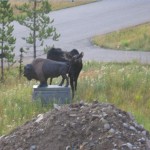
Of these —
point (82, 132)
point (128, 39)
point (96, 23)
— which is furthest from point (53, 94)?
point (96, 23)

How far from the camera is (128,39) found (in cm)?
2331

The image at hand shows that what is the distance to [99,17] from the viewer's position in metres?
30.6

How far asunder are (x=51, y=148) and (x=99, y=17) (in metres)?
25.3

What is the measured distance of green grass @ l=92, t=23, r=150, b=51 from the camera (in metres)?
22.1

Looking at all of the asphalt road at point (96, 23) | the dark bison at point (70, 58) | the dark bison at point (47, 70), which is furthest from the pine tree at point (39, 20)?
the dark bison at point (47, 70)

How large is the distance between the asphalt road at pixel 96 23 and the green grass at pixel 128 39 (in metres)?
0.49

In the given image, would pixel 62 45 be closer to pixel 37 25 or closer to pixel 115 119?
pixel 37 25

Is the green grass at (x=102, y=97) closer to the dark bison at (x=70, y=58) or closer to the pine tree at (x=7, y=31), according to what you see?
the dark bison at (x=70, y=58)

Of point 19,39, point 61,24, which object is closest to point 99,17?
point 61,24

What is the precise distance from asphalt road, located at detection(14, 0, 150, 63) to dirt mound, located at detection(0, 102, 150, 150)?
12.8 metres

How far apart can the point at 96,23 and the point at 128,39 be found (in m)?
5.63

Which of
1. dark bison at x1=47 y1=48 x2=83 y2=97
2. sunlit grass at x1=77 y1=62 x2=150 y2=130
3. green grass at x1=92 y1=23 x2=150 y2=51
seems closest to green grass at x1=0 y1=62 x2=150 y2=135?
sunlit grass at x1=77 y1=62 x2=150 y2=130

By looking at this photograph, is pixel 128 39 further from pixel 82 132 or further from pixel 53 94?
pixel 82 132

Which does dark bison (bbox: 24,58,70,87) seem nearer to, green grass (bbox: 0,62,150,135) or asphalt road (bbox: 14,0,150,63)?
green grass (bbox: 0,62,150,135)
